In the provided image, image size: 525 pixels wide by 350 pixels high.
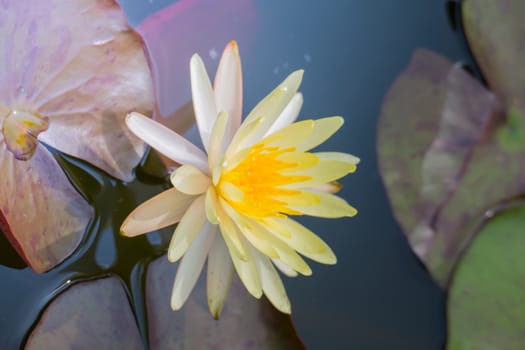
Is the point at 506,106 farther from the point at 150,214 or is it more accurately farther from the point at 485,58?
the point at 150,214

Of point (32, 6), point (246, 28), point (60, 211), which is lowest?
point (60, 211)

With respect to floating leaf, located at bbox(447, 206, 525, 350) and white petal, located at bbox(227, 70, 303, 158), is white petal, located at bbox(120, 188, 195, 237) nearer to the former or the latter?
white petal, located at bbox(227, 70, 303, 158)

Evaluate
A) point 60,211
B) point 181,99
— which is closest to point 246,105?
point 181,99

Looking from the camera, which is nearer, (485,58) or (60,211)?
(60,211)

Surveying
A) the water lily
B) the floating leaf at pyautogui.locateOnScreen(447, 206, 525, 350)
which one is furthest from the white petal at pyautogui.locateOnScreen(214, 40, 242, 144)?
the floating leaf at pyautogui.locateOnScreen(447, 206, 525, 350)

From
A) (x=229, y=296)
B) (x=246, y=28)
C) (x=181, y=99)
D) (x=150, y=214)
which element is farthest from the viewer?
(x=246, y=28)

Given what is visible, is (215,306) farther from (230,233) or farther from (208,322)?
(230,233)
